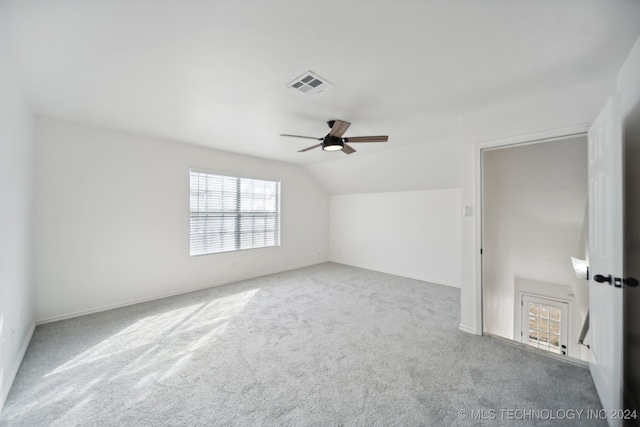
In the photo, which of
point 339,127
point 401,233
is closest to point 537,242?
point 401,233

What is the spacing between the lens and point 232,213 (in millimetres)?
4805

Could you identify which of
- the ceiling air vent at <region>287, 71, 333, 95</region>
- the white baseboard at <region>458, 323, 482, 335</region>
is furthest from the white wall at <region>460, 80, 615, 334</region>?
the ceiling air vent at <region>287, 71, 333, 95</region>

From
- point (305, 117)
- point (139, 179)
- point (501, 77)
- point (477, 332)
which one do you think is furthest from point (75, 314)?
point (501, 77)

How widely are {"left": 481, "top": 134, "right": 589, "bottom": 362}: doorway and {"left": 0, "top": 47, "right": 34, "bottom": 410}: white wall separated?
5.11 metres

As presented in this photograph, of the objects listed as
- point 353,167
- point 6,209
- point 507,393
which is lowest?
point 507,393

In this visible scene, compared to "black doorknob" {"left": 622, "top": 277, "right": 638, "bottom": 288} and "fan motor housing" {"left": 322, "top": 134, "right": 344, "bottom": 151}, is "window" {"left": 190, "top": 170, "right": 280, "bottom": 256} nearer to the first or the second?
"fan motor housing" {"left": 322, "top": 134, "right": 344, "bottom": 151}

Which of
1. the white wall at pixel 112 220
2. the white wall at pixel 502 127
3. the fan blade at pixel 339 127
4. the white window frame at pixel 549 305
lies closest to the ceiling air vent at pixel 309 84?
the fan blade at pixel 339 127

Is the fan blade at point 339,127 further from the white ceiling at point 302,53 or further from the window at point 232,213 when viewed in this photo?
the window at point 232,213

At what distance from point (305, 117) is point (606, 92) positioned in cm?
280

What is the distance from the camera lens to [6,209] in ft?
→ 6.10

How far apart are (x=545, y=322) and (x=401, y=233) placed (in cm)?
321

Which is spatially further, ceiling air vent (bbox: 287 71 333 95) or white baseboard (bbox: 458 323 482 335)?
white baseboard (bbox: 458 323 482 335)

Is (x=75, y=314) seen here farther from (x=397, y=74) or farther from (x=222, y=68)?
(x=397, y=74)

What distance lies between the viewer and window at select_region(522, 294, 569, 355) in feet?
15.1
